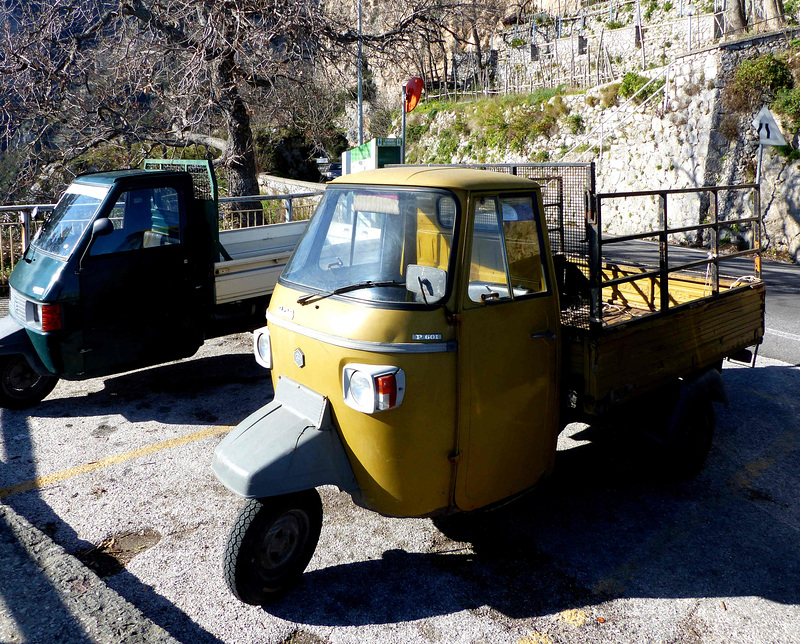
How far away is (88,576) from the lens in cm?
346

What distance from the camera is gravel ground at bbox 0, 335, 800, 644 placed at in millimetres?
3283

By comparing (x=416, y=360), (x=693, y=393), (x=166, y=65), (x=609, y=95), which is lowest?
(x=693, y=393)

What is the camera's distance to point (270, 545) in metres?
3.43

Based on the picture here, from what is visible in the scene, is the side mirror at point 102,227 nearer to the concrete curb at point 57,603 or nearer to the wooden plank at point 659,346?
the concrete curb at point 57,603

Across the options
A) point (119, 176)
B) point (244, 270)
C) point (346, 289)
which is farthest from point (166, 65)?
point (346, 289)

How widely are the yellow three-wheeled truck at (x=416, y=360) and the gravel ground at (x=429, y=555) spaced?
0.39m

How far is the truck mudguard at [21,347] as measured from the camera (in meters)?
5.96

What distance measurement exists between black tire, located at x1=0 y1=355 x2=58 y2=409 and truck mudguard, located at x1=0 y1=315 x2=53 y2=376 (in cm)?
16

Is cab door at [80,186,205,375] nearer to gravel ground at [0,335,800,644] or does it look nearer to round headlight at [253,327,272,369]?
gravel ground at [0,335,800,644]

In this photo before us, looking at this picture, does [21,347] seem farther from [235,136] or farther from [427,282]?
[235,136]

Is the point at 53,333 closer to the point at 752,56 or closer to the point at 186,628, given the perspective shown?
the point at 186,628

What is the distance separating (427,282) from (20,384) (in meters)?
4.75

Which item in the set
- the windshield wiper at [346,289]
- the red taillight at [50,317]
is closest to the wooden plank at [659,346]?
the windshield wiper at [346,289]

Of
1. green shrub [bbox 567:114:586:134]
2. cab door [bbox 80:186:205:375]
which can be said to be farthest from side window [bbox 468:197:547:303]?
green shrub [bbox 567:114:586:134]
